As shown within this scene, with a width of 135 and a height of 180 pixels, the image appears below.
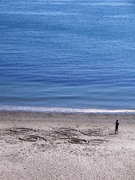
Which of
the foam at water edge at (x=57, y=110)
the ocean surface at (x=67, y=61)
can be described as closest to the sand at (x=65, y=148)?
the foam at water edge at (x=57, y=110)

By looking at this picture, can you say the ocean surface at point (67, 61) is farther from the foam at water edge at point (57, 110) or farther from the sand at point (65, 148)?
the sand at point (65, 148)

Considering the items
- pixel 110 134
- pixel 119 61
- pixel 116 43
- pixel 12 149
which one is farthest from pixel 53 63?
pixel 12 149

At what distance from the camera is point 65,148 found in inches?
667

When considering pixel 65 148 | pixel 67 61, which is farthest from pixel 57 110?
pixel 67 61

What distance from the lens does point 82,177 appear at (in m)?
14.5

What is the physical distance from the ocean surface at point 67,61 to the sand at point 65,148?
3215mm

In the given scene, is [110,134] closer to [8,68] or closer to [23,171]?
[23,171]

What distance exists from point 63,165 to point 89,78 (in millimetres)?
19350

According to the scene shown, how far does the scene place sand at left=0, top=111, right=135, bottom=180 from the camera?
580 inches

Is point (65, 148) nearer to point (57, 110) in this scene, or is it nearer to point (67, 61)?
point (57, 110)

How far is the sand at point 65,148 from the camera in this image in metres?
14.7

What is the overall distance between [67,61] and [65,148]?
954 inches

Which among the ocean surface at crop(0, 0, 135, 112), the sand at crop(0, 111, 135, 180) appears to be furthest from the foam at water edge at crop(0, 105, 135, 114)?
the sand at crop(0, 111, 135, 180)

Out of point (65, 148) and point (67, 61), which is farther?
point (67, 61)
